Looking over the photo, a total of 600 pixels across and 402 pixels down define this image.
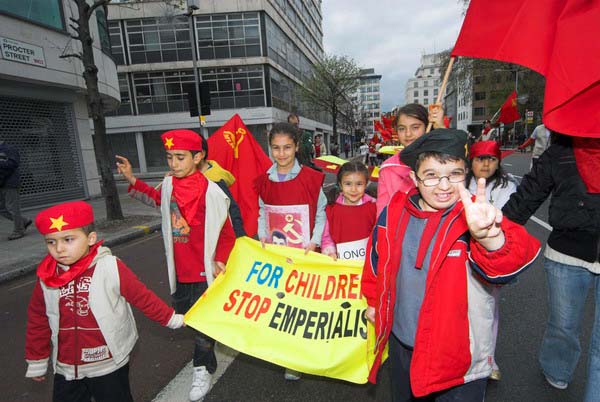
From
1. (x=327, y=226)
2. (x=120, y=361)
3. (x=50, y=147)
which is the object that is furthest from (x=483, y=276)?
(x=50, y=147)

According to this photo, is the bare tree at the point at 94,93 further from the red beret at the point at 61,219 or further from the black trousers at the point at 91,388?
the black trousers at the point at 91,388

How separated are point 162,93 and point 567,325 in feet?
105

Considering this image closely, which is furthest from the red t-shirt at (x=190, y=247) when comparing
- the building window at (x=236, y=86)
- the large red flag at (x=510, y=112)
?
the building window at (x=236, y=86)

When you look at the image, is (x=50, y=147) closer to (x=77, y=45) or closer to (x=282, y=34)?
(x=77, y=45)

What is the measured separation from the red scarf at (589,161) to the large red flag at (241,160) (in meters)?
2.90

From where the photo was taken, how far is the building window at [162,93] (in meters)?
29.6

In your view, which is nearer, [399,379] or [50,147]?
[399,379]

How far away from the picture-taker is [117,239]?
746 cm

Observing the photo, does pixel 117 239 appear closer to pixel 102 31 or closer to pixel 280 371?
pixel 280 371

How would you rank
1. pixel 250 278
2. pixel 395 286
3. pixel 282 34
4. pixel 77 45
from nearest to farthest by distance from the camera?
pixel 395 286, pixel 250 278, pixel 77 45, pixel 282 34

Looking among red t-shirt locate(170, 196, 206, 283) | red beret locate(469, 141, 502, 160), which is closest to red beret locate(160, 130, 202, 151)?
red t-shirt locate(170, 196, 206, 283)

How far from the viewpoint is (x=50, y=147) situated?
12398 millimetres

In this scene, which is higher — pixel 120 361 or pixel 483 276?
pixel 483 276

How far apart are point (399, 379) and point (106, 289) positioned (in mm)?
1628
